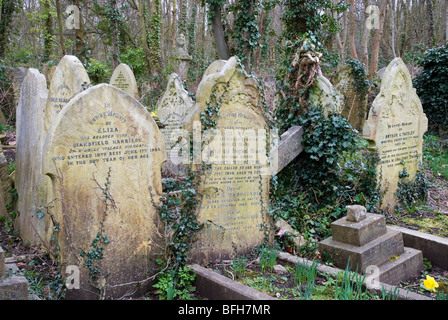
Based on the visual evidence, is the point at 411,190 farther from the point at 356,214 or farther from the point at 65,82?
the point at 65,82

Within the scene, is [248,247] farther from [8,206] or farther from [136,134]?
[8,206]

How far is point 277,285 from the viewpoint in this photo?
12.7 feet

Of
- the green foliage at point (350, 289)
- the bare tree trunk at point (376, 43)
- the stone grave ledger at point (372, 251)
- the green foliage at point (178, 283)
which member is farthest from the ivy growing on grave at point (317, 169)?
the bare tree trunk at point (376, 43)

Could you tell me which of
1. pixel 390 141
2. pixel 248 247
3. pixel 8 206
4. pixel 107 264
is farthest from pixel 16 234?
pixel 390 141

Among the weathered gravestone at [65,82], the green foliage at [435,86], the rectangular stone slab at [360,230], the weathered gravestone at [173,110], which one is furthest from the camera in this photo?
the green foliage at [435,86]

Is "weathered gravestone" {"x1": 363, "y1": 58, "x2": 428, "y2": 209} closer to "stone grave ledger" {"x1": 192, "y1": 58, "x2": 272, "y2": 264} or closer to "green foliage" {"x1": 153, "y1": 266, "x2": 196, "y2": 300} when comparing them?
"stone grave ledger" {"x1": 192, "y1": 58, "x2": 272, "y2": 264}

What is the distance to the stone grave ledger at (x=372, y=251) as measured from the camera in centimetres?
407

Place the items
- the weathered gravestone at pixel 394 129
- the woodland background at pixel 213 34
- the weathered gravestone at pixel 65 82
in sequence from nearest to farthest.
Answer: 1. the weathered gravestone at pixel 65 82
2. the weathered gravestone at pixel 394 129
3. the woodland background at pixel 213 34

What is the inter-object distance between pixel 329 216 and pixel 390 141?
1641 millimetres

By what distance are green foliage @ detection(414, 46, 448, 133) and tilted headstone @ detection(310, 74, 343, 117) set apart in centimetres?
627

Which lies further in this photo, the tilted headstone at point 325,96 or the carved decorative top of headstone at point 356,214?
the tilted headstone at point 325,96

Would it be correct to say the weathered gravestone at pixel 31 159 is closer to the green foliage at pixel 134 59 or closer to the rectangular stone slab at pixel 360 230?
the rectangular stone slab at pixel 360 230

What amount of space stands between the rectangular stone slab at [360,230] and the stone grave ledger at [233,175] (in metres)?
0.91

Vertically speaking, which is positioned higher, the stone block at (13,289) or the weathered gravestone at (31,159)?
the weathered gravestone at (31,159)
